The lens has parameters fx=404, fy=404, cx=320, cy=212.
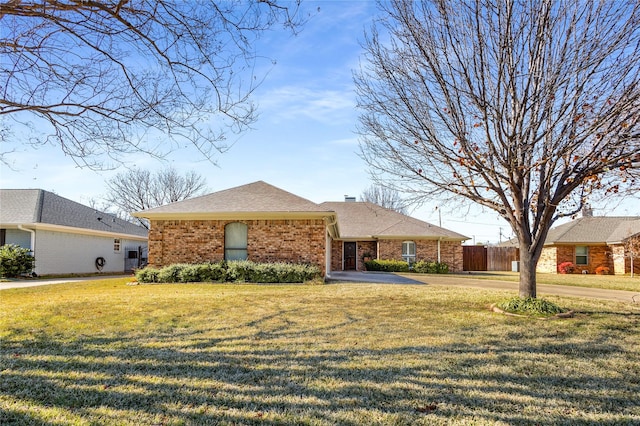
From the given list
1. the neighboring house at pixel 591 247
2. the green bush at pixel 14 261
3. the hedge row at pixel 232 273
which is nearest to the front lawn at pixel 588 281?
the neighboring house at pixel 591 247

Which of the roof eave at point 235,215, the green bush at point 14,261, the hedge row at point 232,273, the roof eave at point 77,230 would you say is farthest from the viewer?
the roof eave at point 77,230

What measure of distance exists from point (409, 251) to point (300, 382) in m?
21.9

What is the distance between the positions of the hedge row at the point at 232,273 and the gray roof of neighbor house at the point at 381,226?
359 inches

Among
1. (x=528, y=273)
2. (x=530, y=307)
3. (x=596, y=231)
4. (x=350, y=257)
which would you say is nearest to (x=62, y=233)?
(x=350, y=257)

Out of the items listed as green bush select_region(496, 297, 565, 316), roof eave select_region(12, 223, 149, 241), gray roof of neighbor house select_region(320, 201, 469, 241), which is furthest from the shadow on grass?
gray roof of neighbor house select_region(320, 201, 469, 241)

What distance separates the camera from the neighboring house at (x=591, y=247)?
1051 inches

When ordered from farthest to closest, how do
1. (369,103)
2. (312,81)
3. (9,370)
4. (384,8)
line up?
(369,103) → (384,8) → (312,81) → (9,370)

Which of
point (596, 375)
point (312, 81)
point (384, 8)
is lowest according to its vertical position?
point (596, 375)

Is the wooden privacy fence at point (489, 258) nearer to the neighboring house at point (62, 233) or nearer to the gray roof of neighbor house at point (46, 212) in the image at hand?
the neighboring house at point (62, 233)

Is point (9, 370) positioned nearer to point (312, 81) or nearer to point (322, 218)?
point (312, 81)

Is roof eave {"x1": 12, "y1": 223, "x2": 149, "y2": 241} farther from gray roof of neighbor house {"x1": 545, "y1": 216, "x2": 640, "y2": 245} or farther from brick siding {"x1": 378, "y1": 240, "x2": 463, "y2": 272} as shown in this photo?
gray roof of neighbor house {"x1": 545, "y1": 216, "x2": 640, "y2": 245}

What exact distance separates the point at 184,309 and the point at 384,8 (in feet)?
25.3

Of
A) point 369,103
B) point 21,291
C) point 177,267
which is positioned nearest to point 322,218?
point 177,267

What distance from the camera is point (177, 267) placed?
48.7 feet
